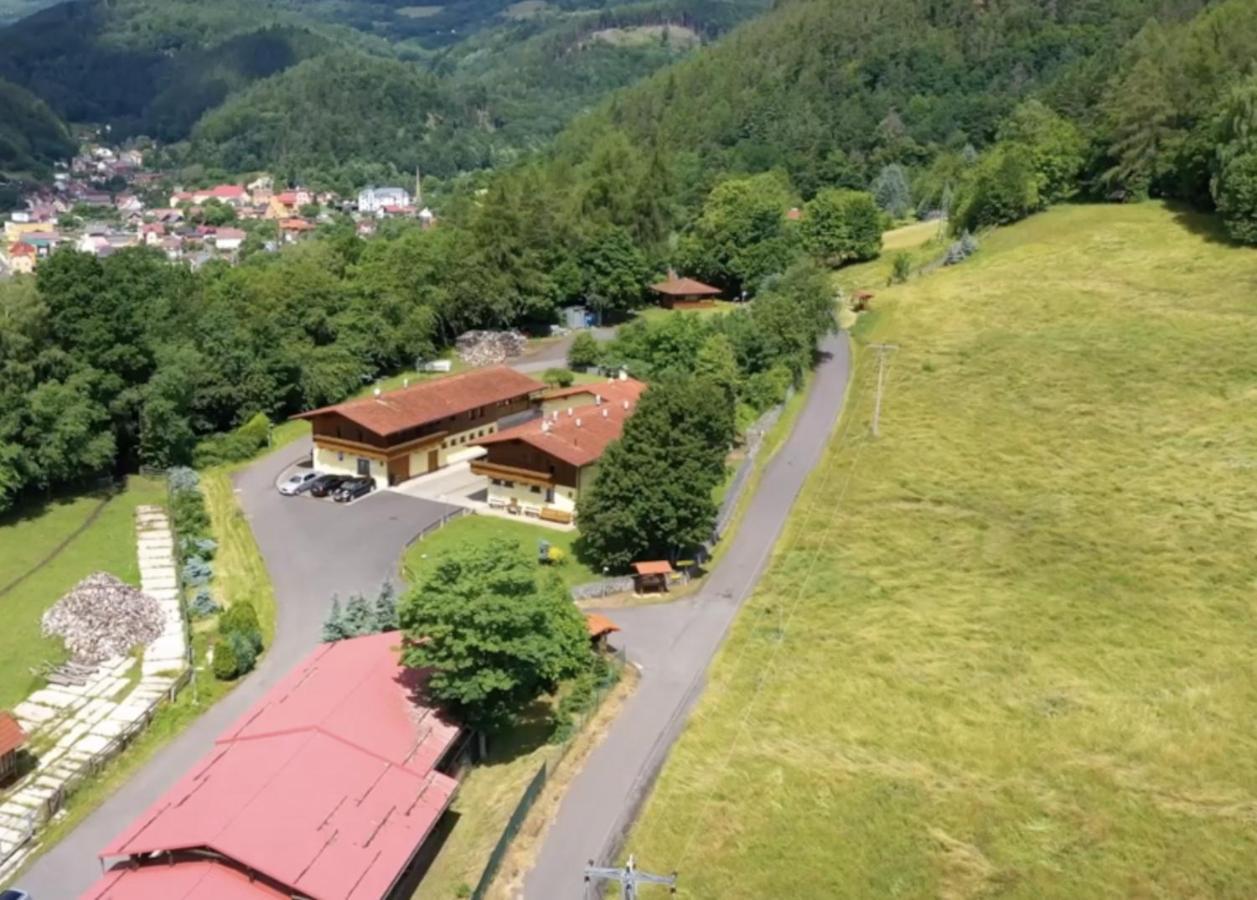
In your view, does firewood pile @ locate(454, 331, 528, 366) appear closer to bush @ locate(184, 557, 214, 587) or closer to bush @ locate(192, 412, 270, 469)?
bush @ locate(192, 412, 270, 469)

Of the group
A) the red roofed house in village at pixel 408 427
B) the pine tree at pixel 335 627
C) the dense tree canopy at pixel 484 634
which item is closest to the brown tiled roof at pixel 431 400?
the red roofed house in village at pixel 408 427

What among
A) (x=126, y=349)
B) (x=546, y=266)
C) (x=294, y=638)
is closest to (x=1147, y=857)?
(x=294, y=638)

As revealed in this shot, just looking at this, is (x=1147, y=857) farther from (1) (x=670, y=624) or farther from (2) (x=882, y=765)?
(1) (x=670, y=624)

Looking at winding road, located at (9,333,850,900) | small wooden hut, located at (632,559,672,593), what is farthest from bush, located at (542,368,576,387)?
small wooden hut, located at (632,559,672,593)

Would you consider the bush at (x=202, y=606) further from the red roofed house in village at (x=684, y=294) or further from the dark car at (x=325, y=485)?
the red roofed house in village at (x=684, y=294)

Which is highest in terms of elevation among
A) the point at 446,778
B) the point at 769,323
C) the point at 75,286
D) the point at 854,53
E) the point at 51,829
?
the point at 854,53

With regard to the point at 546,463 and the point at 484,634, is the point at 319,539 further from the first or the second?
the point at 484,634
